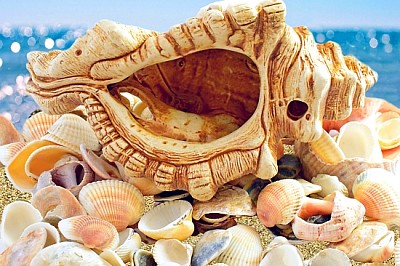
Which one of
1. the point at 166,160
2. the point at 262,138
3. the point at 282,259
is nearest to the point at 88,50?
the point at 166,160

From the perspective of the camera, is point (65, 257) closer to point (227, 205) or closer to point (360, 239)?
point (227, 205)

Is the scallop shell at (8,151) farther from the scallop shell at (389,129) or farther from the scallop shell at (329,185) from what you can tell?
the scallop shell at (389,129)

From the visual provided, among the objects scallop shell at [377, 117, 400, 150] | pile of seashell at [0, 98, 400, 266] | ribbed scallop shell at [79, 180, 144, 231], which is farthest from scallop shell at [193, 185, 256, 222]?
scallop shell at [377, 117, 400, 150]

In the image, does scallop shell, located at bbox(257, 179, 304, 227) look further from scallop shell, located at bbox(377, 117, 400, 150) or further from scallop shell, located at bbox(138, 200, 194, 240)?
scallop shell, located at bbox(377, 117, 400, 150)

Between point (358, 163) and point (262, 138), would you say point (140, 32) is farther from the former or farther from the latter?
point (358, 163)

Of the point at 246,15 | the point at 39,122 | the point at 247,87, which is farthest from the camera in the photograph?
the point at 39,122

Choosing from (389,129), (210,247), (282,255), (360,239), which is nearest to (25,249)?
(210,247)
